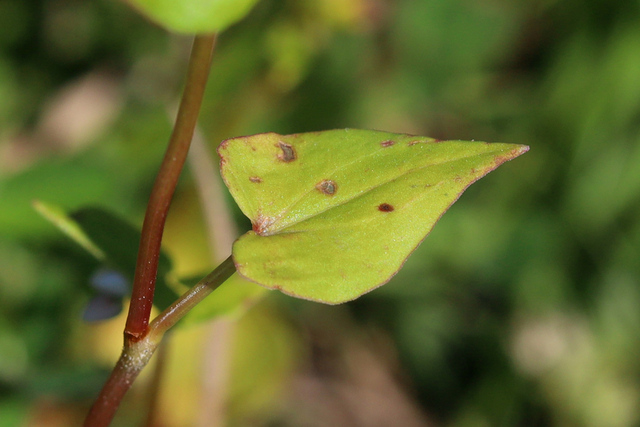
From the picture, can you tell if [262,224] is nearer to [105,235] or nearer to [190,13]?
[190,13]

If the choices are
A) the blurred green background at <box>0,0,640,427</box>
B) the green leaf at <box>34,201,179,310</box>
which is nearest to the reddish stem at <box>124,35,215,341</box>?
the green leaf at <box>34,201,179,310</box>

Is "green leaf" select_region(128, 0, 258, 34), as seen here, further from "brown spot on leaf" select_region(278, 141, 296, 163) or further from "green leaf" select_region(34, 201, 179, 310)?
"green leaf" select_region(34, 201, 179, 310)

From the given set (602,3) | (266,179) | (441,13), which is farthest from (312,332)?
(266,179)

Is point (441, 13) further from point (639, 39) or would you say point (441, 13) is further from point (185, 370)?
point (185, 370)

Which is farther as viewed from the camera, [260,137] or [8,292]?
[8,292]

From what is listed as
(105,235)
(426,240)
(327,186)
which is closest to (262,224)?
(327,186)

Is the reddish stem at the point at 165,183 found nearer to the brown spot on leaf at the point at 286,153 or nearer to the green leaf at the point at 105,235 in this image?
the brown spot on leaf at the point at 286,153
